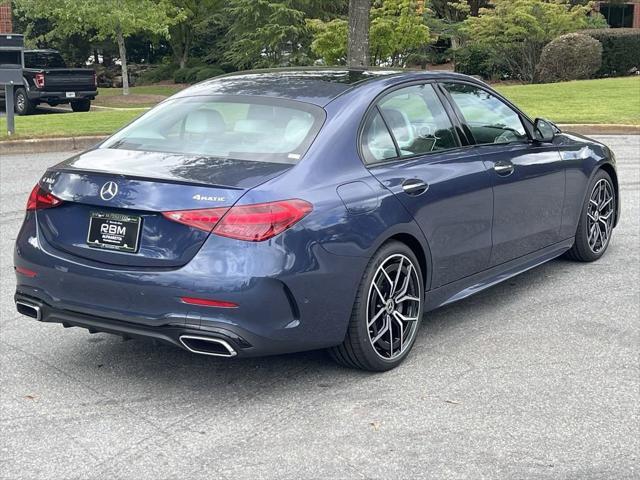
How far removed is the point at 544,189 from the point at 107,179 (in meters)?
3.13

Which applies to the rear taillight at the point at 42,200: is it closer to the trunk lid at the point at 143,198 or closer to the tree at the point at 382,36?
the trunk lid at the point at 143,198

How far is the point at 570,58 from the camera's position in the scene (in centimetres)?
2814

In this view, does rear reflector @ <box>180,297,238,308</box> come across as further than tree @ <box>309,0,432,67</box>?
No

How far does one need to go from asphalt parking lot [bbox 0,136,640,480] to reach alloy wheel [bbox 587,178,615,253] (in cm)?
114

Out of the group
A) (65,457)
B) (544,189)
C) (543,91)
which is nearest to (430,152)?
(544,189)

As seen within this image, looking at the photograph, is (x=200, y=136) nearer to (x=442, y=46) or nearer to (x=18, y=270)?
(x=18, y=270)

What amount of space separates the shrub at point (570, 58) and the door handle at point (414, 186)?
2456 cm

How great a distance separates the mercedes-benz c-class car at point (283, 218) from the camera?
4219 millimetres

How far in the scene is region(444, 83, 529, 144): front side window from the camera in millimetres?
5855

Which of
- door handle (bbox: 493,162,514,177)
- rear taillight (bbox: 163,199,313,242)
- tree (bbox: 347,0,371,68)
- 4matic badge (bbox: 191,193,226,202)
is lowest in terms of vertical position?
rear taillight (bbox: 163,199,313,242)

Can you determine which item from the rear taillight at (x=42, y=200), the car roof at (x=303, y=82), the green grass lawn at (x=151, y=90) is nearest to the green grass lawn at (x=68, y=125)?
the car roof at (x=303, y=82)

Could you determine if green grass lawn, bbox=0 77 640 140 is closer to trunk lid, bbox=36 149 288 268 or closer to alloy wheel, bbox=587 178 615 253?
alloy wheel, bbox=587 178 615 253

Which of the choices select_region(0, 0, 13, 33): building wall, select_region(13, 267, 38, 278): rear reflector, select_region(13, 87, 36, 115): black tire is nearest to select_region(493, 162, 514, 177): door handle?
select_region(13, 267, 38, 278): rear reflector

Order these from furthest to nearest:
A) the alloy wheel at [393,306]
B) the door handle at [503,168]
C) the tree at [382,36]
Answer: the tree at [382,36], the door handle at [503,168], the alloy wheel at [393,306]
